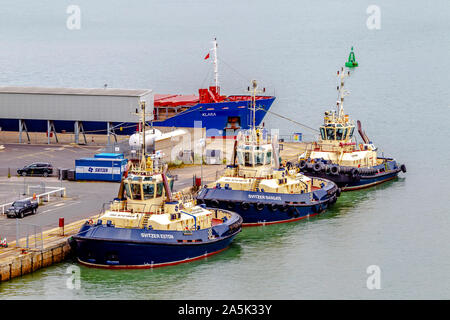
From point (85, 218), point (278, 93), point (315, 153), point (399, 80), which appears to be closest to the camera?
point (85, 218)

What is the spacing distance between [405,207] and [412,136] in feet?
130

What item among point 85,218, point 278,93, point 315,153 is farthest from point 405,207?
point 278,93

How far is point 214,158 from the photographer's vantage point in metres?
74.1

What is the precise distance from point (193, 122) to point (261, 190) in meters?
35.8

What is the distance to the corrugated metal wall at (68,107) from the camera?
83375 mm

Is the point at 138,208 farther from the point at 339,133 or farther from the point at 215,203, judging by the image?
the point at 339,133

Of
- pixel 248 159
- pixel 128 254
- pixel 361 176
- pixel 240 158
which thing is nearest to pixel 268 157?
pixel 248 159

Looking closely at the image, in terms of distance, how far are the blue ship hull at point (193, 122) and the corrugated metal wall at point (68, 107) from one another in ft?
3.29

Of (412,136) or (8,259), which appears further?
(412,136)

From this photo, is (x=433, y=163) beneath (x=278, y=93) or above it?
beneath

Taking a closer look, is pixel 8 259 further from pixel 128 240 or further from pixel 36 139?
pixel 36 139

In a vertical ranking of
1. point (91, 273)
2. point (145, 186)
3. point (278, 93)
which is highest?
point (278, 93)

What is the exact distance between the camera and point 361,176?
230ft

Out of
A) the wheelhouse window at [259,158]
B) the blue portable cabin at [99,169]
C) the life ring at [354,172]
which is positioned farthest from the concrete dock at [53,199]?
the life ring at [354,172]
